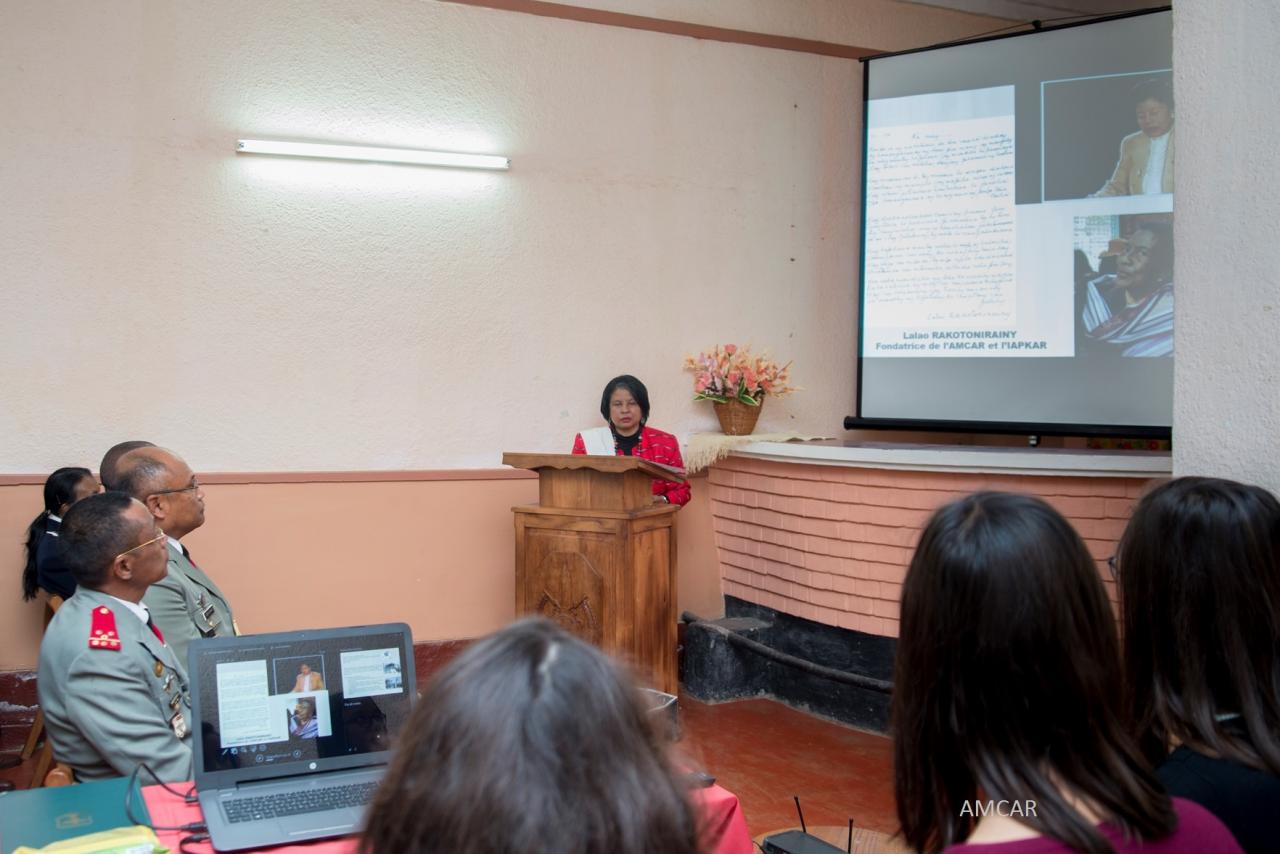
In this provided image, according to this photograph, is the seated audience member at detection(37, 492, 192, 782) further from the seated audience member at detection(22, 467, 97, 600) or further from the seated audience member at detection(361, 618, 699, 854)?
the seated audience member at detection(22, 467, 97, 600)

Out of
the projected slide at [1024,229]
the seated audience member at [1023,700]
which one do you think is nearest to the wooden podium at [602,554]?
the projected slide at [1024,229]

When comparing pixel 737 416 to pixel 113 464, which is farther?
pixel 737 416

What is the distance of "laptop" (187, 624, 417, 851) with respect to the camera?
1952 millimetres

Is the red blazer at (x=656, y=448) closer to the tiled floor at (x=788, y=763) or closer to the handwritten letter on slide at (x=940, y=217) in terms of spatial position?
the tiled floor at (x=788, y=763)

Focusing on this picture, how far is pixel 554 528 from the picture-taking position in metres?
4.58

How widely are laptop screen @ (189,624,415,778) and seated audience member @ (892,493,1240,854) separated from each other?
123 cm

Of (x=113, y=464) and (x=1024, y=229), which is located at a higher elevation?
(x=1024, y=229)

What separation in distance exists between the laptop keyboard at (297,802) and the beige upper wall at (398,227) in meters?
3.38

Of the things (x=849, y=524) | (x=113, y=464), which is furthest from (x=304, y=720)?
(x=849, y=524)

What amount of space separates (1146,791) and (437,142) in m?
4.92

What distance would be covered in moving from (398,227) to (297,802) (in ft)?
12.6

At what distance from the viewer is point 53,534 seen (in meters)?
4.07

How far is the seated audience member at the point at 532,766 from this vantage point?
79cm

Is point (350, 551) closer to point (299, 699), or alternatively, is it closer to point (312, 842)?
point (299, 699)
